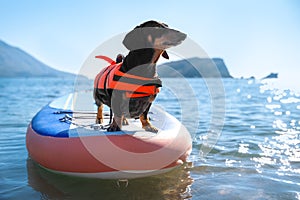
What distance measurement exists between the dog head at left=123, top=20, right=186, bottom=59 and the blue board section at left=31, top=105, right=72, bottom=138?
1.43m

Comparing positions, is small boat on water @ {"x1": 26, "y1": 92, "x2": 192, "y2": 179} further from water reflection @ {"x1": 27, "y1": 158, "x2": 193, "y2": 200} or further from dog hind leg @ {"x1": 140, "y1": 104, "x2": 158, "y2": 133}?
water reflection @ {"x1": 27, "y1": 158, "x2": 193, "y2": 200}

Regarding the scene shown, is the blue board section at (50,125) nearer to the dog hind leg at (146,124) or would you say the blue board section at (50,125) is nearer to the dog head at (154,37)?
the dog hind leg at (146,124)

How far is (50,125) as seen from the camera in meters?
4.36

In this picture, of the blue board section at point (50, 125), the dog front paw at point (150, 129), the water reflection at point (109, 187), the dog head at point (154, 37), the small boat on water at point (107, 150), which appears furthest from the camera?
the dog front paw at point (150, 129)

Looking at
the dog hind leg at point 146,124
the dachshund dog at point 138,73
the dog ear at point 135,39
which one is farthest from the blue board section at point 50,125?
the dog ear at point 135,39

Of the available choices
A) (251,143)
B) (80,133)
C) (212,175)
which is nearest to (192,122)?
(251,143)

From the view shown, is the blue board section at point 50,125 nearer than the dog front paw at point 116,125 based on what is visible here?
No

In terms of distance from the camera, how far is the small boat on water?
353cm

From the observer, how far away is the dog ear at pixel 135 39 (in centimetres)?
329

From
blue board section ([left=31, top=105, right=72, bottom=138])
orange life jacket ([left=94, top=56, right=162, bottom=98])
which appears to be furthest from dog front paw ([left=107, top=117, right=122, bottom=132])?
blue board section ([left=31, top=105, right=72, bottom=138])

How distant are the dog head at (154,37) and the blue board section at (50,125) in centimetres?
143

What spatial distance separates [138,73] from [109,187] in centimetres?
147

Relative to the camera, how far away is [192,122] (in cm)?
877

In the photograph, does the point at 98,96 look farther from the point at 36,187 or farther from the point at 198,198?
the point at 198,198
